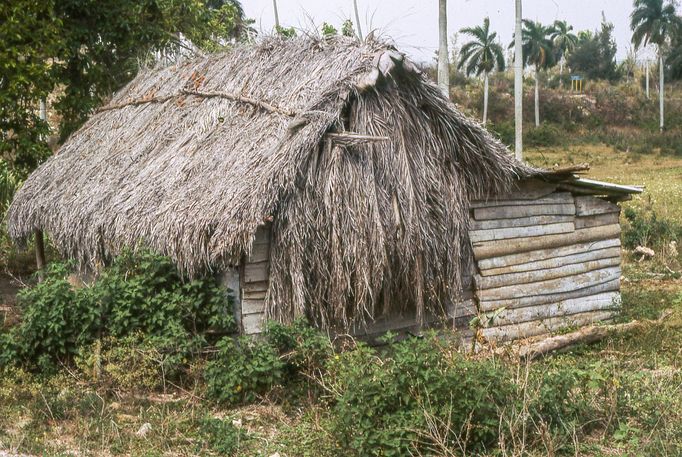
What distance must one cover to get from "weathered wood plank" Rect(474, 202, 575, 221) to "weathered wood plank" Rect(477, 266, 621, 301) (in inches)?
30.7

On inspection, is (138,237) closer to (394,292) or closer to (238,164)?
(238,164)

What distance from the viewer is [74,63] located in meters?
14.6

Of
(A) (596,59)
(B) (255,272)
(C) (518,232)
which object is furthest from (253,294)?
(A) (596,59)

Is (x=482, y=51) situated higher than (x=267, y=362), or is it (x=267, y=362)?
(x=482, y=51)

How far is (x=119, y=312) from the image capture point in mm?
8016

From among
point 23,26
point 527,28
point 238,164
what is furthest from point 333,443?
point 527,28

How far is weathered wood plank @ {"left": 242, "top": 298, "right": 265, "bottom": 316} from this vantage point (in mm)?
8086

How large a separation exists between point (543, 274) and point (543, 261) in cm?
15

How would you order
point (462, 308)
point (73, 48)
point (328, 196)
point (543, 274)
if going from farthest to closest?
1. point (73, 48)
2. point (543, 274)
3. point (462, 308)
4. point (328, 196)

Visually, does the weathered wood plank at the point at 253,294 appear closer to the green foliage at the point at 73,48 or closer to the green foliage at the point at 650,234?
the green foliage at the point at 73,48

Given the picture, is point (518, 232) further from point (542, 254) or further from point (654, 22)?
point (654, 22)

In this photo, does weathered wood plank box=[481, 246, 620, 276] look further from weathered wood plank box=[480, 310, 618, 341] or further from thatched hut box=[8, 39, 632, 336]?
weathered wood plank box=[480, 310, 618, 341]

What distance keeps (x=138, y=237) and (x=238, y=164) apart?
1.28 m

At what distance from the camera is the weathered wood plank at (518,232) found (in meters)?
9.52
